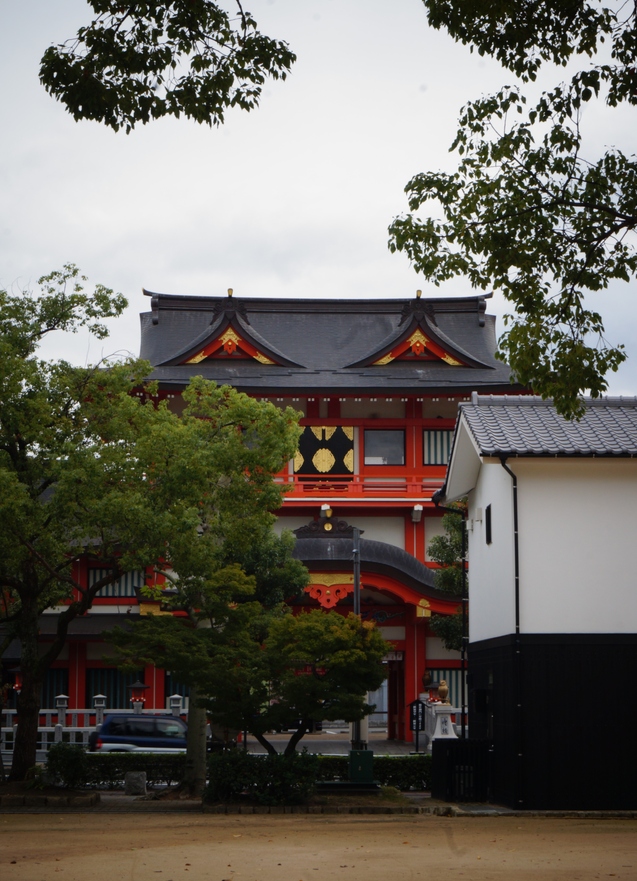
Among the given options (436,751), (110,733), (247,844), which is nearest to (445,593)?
(110,733)

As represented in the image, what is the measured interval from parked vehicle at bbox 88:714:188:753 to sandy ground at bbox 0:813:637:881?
828cm

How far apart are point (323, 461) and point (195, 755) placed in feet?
58.7

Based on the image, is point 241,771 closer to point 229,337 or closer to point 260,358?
point 260,358

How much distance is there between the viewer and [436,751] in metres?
19.8

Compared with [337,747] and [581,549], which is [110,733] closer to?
[337,747]

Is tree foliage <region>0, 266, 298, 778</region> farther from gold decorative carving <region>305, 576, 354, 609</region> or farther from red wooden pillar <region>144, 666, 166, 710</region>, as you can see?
red wooden pillar <region>144, 666, 166, 710</region>

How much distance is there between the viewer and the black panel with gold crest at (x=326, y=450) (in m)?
38.5

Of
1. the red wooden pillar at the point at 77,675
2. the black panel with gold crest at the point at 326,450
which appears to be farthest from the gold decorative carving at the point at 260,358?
the red wooden pillar at the point at 77,675

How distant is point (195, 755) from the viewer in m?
21.7

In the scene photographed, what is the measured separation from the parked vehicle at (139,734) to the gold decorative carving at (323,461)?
42.1 ft

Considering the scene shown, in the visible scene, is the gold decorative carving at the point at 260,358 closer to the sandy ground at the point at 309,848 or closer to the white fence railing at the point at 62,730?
the white fence railing at the point at 62,730

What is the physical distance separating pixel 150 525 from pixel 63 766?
17.8 feet

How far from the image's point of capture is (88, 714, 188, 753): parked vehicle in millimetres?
26969

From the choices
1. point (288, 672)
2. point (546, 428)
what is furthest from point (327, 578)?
point (546, 428)
